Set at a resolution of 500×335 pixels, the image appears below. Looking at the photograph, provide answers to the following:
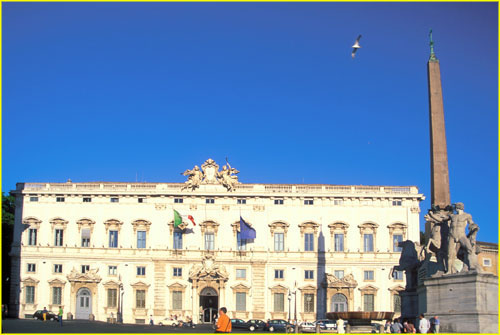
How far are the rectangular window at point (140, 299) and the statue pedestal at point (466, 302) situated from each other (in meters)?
36.5

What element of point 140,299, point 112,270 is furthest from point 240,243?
point 112,270

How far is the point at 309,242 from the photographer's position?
6066 cm

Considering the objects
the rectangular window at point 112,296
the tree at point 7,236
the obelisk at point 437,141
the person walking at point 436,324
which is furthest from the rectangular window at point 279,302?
the person walking at point 436,324

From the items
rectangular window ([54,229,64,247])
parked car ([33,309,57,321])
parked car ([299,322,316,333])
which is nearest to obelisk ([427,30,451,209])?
parked car ([299,322,316,333])

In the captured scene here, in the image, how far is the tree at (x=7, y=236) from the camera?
61.5 metres

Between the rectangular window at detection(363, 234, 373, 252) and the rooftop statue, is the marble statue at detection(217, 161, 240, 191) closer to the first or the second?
the rectangular window at detection(363, 234, 373, 252)

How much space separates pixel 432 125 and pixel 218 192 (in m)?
30.4

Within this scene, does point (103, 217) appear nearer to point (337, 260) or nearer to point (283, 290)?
point (283, 290)

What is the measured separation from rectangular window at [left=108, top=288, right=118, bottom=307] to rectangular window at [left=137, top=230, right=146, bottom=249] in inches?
167

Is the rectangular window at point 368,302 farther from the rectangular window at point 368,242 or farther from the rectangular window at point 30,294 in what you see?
the rectangular window at point 30,294

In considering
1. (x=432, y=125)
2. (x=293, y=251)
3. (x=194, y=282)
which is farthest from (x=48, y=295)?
(x=432, y=125)

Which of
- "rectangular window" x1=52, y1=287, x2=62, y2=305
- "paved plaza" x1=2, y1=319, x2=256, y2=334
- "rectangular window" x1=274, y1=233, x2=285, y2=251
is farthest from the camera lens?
"rectangular window" x1=274, y1=233, x2=285, y2=251

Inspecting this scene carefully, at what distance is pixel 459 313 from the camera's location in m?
26.0

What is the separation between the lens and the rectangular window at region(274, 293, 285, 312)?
195 feet
